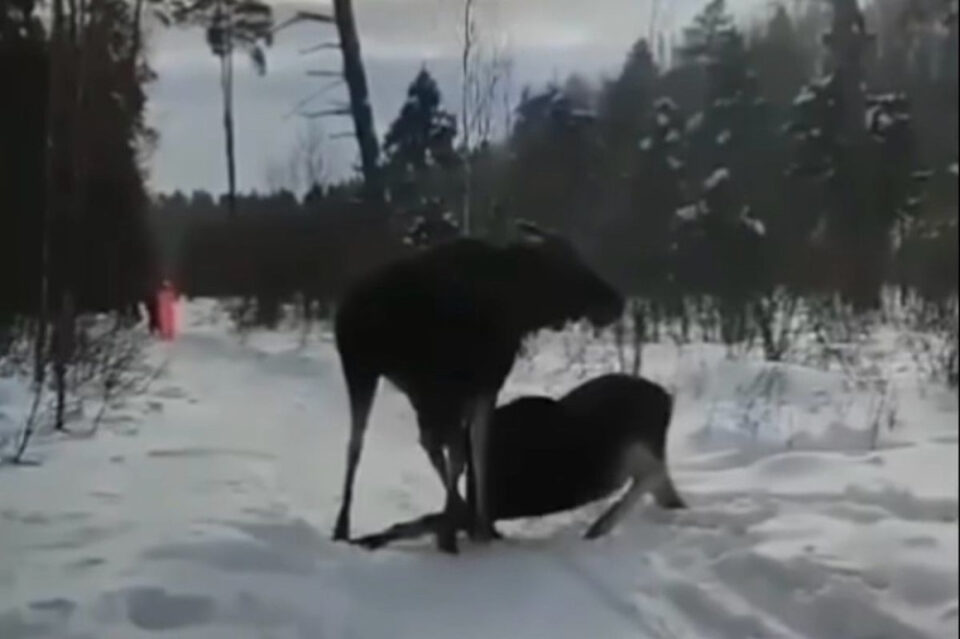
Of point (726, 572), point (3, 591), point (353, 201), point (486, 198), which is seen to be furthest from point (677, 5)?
point (3, 591)

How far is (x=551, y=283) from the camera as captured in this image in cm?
137

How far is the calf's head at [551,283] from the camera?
135cm

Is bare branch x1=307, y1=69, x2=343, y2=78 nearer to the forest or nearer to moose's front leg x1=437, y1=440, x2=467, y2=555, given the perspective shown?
the forest

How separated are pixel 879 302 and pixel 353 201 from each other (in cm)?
46

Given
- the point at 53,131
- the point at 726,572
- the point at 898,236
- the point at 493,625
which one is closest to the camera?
the point at 898,236

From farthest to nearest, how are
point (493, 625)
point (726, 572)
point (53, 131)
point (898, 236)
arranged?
point (53, 131) → point (493, 625) → point (726, 572) → point (898, 236)

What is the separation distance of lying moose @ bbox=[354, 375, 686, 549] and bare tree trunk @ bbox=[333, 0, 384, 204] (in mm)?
224

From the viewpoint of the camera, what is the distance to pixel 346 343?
1.43 meters

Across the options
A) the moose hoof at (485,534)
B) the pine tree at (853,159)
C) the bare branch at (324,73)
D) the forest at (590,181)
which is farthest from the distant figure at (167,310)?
the pine tree at (853,159)

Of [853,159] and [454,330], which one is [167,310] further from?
[853,159]

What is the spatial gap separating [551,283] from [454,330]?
0.10m

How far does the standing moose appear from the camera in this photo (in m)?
1.37

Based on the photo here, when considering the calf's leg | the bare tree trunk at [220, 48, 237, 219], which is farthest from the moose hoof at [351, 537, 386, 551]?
the bare tree trunk at [220, 48, 237, 219]

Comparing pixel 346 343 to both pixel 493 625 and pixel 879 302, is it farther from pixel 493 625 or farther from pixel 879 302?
pixel 879 302
